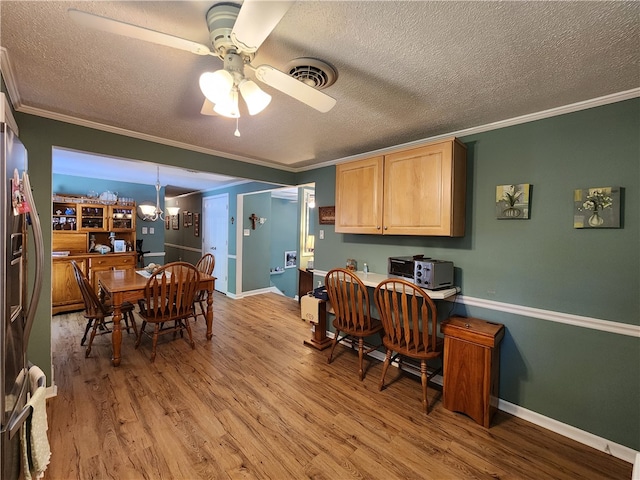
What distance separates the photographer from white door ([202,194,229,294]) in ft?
18.9

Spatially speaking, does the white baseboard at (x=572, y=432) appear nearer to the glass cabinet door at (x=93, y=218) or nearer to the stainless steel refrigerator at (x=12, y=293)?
the stainless steel refrigerator at (x=12, y=293)

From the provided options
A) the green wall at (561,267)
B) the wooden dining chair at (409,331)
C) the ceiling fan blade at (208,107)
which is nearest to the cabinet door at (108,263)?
the ceiling fan blade at (208,107)

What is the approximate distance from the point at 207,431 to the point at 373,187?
240cm

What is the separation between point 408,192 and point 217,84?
184 cm

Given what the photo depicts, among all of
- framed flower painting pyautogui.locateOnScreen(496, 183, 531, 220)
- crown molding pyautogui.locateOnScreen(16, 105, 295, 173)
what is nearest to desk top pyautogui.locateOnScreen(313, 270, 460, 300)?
framed flower painting pyautogui.locateOnScreen(496, 183, 531, 220)

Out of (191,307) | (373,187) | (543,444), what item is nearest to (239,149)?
(373,187)

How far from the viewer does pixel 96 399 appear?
222 cm

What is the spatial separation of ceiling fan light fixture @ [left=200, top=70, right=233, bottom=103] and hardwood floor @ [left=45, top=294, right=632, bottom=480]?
6.50ft

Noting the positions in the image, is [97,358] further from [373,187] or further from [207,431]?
[373,187]

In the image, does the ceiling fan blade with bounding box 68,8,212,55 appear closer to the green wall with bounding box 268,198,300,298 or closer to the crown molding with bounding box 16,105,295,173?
the crown molding with bounding box 16,105,295,173

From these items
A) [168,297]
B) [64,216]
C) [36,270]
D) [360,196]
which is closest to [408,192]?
[360,196]

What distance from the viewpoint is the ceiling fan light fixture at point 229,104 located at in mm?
1205

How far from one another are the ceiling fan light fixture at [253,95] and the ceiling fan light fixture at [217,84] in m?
0.07

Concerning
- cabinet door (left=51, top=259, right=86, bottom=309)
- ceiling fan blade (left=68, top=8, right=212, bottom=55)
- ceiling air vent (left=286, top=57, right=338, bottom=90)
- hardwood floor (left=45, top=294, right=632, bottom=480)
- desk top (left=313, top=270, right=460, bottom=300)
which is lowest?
hardwood floor (left=45, top=294, right=632, bottom=480)
